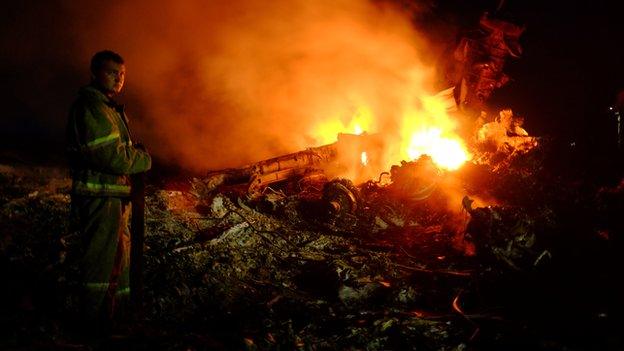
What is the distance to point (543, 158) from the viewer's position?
9742 mm

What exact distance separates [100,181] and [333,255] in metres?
3.40

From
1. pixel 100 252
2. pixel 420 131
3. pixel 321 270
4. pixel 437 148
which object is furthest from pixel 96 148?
pixel 420 131

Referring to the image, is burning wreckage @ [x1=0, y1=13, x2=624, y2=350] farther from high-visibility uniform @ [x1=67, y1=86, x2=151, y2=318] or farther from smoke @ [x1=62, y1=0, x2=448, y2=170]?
smoke @ [x1=62, y1=0, x2=448, y2=170]

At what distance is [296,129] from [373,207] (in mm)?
5261

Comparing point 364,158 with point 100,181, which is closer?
point 100,181

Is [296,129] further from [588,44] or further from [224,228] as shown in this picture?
[588,44]

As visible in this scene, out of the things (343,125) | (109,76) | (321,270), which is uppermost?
(343,125)

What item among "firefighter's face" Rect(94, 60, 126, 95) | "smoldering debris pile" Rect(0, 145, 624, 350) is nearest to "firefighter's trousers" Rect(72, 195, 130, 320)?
"smoldering debris pile" Rect(0, 145, 624, 350)

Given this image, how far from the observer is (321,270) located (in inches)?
183

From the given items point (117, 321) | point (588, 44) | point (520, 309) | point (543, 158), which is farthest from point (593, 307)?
point (588, 44)

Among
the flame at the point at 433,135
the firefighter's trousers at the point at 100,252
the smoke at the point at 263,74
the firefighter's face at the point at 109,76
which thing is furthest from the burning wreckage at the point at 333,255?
the smoke at the point at 263,74

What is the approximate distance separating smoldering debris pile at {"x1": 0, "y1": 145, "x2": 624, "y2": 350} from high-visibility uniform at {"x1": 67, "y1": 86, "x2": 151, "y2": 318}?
1.27ft

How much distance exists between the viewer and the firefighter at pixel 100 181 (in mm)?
2766

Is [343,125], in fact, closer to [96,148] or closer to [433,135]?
[433,135]
